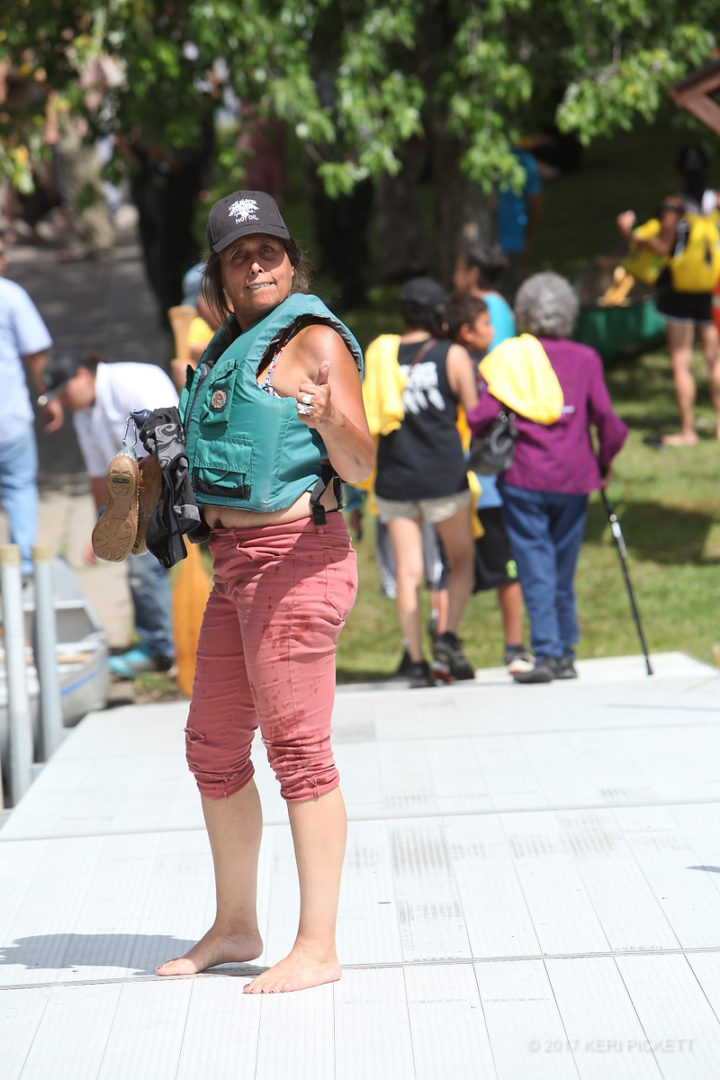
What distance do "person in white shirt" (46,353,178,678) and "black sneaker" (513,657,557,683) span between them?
1725 mm

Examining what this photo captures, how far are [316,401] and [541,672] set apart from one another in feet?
12.1

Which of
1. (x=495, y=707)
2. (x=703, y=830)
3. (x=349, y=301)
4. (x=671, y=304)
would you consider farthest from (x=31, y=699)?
(x=349, y=301)

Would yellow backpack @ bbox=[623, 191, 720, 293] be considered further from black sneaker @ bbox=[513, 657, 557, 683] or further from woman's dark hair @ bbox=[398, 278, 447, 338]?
black sneaker @ bbox=[513, 657, 557, 683]

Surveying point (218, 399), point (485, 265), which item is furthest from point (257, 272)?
point (485, 265)

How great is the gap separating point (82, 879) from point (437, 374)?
315 cm

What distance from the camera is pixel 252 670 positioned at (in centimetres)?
333

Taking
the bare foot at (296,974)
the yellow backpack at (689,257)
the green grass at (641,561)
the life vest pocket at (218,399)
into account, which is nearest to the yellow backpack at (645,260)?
the yellow backpack at (689,257)

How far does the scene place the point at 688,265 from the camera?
10438mm

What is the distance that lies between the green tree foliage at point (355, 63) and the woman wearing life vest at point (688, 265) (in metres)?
0.58

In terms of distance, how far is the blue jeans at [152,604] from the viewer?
7441 millimetres

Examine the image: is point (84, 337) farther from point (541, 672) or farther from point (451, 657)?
point (541, 672)

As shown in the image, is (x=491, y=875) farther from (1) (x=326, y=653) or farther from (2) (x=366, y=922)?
(1) (x=326, y=653)

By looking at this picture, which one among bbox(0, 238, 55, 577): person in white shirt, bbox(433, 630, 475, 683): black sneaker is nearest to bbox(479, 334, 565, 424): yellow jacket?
bbox(433, 630, 475, 683): black sneaker

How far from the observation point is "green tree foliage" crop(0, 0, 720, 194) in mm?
9289
